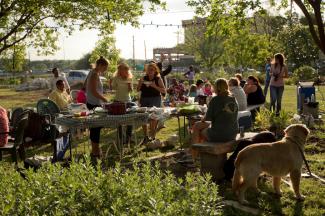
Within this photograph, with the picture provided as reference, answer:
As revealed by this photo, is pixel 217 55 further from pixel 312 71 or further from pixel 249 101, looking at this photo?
pixel 249 101

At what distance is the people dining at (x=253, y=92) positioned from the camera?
403 inches

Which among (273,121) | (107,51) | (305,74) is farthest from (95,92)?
(305,74)

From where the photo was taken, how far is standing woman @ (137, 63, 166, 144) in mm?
8695

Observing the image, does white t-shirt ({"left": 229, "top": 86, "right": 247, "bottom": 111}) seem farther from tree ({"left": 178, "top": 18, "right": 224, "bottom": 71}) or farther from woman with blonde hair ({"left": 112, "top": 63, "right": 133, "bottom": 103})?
tree ({"left": 178, "top": 18, "right": 224, "bottom": 71})

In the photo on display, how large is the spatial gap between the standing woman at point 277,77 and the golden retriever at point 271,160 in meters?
6.08

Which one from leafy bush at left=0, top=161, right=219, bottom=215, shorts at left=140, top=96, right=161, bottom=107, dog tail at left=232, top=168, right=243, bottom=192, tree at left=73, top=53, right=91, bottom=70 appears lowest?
dog tail at left=232, top=168, right=243, bottom=192

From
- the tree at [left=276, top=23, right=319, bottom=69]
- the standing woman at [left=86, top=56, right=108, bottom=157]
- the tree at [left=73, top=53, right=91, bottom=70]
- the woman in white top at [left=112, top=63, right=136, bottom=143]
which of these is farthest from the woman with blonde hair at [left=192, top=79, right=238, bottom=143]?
the tree at [left=73, top=53, right=91, bottom=70]

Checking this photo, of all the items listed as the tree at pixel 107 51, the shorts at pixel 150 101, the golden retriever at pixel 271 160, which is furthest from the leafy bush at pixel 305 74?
the golden retriever at pixel 271 160

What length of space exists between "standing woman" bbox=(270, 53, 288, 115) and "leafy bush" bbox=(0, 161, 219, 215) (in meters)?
8.46

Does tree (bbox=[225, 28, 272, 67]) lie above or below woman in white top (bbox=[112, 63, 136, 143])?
above

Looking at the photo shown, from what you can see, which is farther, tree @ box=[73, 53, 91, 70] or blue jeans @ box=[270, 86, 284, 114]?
tree @ box=[73, 53, 91, 70]

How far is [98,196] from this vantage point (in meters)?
3.04

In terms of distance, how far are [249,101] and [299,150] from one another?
5.33 metres

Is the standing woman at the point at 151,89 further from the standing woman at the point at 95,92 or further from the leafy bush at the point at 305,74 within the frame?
the leafy bush at the point at 305,74
